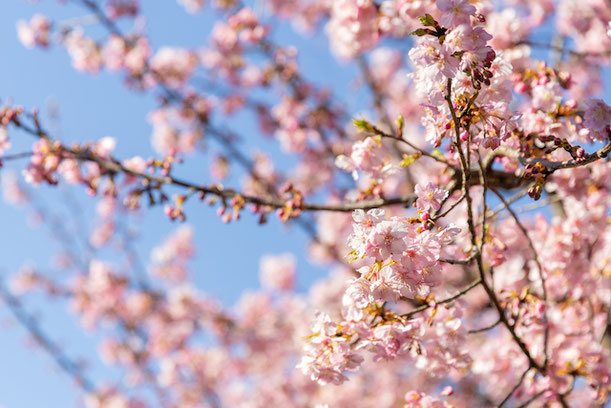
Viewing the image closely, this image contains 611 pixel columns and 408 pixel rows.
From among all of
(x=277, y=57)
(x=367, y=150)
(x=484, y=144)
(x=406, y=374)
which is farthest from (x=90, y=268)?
(x=484, y=144)

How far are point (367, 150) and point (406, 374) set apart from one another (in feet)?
24.9

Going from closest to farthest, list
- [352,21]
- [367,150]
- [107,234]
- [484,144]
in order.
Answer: [484,144]
[367,150]
[352,21]
[107,234]

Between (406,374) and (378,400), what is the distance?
2.41 feet

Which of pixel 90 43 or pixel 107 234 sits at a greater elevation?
pixel 90 43

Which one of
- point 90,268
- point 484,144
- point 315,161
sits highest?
point 315,161

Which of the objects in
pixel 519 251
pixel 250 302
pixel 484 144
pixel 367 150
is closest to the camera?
pixel 484 144

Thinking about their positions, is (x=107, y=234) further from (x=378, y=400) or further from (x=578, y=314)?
(x=578, y=314)

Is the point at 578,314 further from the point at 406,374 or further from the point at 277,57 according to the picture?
the point at 406,374

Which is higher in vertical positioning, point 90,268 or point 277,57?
point 277,57

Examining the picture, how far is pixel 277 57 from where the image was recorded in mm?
6211

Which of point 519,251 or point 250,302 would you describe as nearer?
point 519,251

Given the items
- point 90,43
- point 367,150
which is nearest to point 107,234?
point 90,43

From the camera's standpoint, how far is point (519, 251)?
432 cm

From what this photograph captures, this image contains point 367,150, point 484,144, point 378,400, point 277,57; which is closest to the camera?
point 484,144
